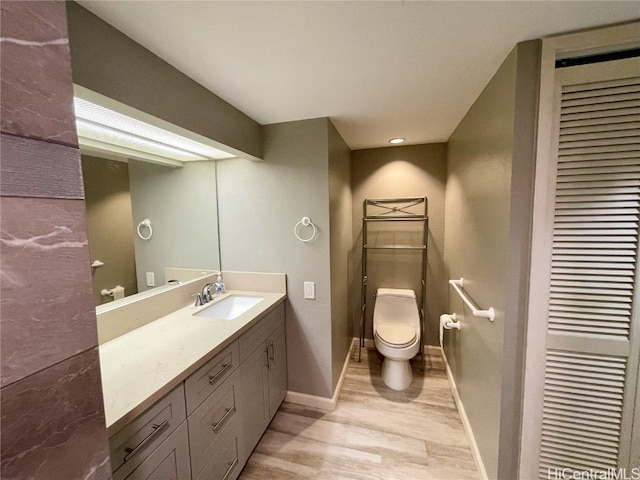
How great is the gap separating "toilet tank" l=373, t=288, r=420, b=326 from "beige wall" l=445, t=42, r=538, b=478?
0.80 metres

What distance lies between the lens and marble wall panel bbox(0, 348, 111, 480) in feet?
1.51

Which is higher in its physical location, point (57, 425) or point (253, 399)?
point (57, 425)

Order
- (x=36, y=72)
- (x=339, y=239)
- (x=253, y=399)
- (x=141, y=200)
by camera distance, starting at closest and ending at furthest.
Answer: (x=36, y=72) → (x=253, y=399) → (x=141, y=200) → (x=339, y=239)

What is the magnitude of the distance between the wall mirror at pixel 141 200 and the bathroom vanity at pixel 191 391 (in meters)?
0.36

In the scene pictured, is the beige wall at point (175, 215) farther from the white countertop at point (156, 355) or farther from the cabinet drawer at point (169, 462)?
the cabinet drawer at point (169, 462)

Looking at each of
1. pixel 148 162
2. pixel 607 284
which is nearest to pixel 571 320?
pixel 607 284

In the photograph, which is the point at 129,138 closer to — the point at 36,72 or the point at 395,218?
the point at 36,72

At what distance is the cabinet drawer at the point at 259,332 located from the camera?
61.2 inches

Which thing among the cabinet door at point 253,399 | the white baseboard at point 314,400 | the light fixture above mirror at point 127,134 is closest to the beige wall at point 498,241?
the white baseboard at point 314,400

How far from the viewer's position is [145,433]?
94 cm

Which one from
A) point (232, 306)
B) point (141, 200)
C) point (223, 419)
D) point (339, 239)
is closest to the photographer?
point (223, 419)

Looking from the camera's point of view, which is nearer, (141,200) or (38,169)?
(38,169)

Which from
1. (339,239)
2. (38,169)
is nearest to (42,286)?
(38,169)

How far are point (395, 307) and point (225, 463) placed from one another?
2.00 metres
